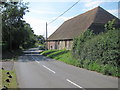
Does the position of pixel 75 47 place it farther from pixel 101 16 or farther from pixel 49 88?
pixel 101 16

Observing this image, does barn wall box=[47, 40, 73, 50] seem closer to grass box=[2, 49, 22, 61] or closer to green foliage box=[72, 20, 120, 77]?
grass box=[2, 49, 22, 61]

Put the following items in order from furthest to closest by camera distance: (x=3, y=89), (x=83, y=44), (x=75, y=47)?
(x=75, y=47), (x=83, y=44), (x=3, y=89)

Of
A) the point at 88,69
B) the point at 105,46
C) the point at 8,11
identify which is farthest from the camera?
the point at 8,11

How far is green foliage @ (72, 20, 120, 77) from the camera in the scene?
12020 mm

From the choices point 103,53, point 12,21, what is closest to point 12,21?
point 12,21

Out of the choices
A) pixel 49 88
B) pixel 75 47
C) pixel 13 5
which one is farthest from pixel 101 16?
pixel 49 88

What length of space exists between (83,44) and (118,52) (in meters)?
6.36

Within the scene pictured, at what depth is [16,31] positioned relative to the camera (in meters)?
40.0

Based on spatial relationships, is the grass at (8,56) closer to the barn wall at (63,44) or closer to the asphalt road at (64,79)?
the barn wall at (63,44)

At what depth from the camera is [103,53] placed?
44.2 ft

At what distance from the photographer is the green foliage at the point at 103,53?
1202cm

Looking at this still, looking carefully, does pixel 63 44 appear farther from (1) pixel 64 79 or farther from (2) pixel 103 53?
(1) pixel 64 79

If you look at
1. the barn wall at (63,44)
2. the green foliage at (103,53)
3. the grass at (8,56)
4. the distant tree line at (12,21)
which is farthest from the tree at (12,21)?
the green foliage at (103,53)

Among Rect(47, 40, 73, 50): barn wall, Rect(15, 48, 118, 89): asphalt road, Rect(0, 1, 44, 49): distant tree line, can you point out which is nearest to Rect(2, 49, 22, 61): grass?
Rect(0, 1, 44, 49): distant tree line
